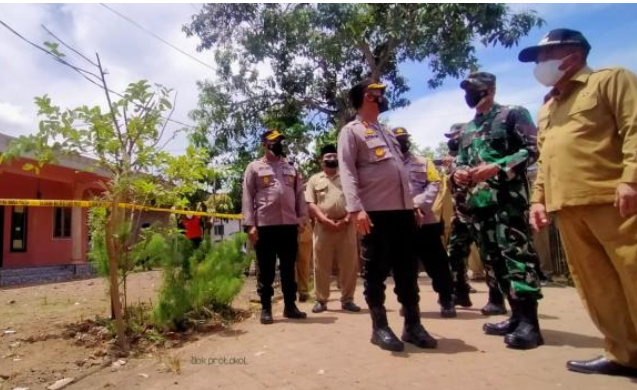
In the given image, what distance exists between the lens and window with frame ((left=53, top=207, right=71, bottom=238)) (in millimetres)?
15344

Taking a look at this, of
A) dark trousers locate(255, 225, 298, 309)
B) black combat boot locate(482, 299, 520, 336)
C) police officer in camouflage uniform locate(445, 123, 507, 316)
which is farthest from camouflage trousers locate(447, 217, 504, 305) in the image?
dark trousers locate(255, 225, 298, 309)

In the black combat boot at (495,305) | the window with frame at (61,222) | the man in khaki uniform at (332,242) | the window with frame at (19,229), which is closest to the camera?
the black combat boot at (495,305)

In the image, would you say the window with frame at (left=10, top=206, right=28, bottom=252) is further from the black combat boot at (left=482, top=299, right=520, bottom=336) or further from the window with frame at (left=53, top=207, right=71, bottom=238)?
the black combat boot at (left=482, top=299, right=520, bottom=336)

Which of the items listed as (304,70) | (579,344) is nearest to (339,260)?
(579,344)

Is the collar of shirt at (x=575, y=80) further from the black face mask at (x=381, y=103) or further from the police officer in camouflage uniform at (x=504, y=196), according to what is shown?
the black face mask at (x=381, y=103)

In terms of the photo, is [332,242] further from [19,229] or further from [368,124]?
[19,229]

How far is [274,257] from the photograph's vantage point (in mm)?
4688

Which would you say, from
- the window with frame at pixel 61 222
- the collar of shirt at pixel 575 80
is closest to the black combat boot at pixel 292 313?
the collar of shirt at pixel 575 80

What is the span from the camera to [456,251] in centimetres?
474

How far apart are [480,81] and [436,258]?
170 cm

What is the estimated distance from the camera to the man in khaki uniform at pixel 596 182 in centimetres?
232

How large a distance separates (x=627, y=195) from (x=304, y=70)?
10.0 m

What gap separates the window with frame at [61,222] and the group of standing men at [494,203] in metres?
13.0

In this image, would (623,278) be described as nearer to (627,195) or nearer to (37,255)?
(627,195)
